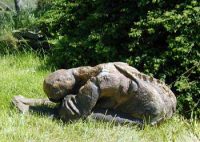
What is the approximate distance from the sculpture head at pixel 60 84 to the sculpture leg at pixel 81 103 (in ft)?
0.38

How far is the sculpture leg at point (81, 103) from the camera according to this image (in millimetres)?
5414

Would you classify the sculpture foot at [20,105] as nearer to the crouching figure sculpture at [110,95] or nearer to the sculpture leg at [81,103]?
the crouching figure sculpture at [110,95]

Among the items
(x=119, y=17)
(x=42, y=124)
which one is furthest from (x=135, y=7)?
(x=42, y=124)

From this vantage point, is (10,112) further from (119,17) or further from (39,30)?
(39,30)

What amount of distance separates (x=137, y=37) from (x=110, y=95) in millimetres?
1321

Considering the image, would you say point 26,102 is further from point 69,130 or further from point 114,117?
point 114,117

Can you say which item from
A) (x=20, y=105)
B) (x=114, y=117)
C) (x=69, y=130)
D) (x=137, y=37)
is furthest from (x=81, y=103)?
(x=137, y=37)

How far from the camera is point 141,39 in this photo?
21.9 feet

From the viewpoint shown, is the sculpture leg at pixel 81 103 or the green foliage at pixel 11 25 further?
the green foliage at pixel 11 25

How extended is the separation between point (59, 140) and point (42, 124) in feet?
1.32

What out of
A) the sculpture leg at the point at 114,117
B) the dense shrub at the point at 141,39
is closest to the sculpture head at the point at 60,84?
the sculpture leg at the point at 114,117

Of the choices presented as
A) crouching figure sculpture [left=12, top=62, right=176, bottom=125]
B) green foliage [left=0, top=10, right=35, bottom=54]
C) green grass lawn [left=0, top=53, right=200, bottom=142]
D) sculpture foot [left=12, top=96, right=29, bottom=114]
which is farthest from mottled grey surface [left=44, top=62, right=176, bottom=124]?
green foliage [left=0, top=10, right=35, bottom=54]

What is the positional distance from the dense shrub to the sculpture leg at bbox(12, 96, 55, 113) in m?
1.24

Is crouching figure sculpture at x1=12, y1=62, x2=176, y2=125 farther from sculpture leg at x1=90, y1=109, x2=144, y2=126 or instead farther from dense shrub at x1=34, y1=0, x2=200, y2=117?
dense shrub at x1=34, y1=0, x2=200, y2=117
